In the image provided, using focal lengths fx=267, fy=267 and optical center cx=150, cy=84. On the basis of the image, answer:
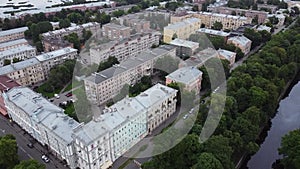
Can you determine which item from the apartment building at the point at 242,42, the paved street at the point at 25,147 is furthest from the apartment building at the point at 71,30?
the apartment building at the point at 242,42

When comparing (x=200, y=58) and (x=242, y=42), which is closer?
(x=200, y=58)

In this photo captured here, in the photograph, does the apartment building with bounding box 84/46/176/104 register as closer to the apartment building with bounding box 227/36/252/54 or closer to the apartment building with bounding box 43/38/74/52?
the apartment building with bounding box 227/36/252/54

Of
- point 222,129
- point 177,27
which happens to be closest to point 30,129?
point 222,129

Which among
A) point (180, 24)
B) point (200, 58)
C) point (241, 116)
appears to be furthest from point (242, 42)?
point (241, 116)

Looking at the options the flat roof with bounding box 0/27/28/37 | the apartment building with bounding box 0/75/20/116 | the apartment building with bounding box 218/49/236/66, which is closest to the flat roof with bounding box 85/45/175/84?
the apartment building with bounding box 218/49/236/66

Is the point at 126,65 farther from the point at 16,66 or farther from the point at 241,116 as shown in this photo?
the point at 241,116

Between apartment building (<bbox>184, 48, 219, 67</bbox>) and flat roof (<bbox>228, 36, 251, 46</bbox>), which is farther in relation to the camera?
flat roof (<bbox>228, 36, 251, 46</bbox>)
